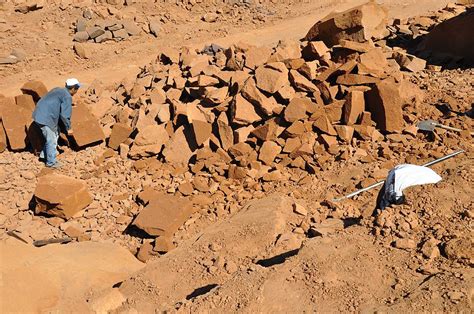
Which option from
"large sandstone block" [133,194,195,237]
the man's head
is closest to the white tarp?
"large sandstone block" [133,194,195,237]

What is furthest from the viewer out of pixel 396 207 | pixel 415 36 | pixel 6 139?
pixel 415 36

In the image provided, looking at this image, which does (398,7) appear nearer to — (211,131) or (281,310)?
(211,131)

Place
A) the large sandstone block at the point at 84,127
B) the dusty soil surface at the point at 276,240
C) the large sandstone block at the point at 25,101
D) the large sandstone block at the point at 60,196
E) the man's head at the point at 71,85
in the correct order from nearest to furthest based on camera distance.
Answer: the dusty soil surface at the point at 276,240
the large sandstone block at the point at 60,196
the man's head at the point at 71,85
the large sandstone block at the point at 84,127
the large sandstone block at the point at 25,101

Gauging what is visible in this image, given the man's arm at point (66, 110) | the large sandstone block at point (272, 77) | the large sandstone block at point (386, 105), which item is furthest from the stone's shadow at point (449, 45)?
the man's arm at point (66, 110)

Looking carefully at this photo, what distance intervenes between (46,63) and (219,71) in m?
5.51

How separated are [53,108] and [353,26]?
→ 491 centimetres

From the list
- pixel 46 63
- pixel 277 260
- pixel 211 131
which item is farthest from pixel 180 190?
pixel 46 63

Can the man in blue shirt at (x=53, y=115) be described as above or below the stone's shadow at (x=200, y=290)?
above

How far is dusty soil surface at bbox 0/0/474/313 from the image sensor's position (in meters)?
3.46

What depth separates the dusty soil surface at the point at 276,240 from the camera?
11.4 feet

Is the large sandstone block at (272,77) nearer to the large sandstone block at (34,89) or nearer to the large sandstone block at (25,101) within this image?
the large sandstone block at (34,89)

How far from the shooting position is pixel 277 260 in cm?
440

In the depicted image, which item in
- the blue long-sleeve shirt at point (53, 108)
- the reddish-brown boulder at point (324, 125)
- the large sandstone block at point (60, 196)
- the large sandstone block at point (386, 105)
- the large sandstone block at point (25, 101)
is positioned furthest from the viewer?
the large sandstone block at point (25, 101)

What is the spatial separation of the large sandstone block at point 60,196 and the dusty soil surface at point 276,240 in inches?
5.9
